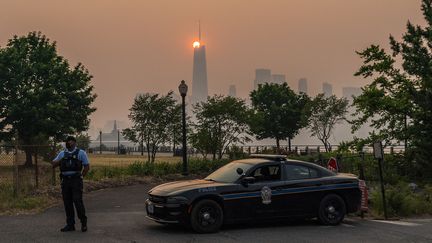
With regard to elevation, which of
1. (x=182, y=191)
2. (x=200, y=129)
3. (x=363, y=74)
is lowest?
(x=182, y=191)

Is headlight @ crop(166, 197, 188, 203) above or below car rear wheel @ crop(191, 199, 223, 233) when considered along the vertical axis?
above

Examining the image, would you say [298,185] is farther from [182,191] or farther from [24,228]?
[24,228]

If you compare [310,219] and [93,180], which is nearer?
[310,219]

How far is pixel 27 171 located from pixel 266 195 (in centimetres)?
1017

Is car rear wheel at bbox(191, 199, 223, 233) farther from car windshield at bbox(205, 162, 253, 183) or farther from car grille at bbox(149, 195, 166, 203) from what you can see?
car windshield at bbox(205, 162, 253, 183)

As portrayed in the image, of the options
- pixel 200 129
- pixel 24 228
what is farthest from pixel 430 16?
pixel 24 228

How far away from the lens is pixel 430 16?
1016 inches

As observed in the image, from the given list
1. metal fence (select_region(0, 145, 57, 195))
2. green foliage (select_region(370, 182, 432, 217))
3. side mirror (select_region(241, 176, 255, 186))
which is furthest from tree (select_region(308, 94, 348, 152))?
side mirror (select_region(241, 176, 255, 186))

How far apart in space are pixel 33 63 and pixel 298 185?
26502mm

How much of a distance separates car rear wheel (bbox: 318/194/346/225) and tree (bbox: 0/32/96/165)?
22613 millimetres

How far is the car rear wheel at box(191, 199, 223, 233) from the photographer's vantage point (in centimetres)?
943

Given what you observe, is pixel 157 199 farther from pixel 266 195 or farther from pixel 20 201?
pixel 20 201

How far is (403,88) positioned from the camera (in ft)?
83.4

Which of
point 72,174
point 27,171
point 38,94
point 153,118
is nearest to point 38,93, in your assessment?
point 38,94
